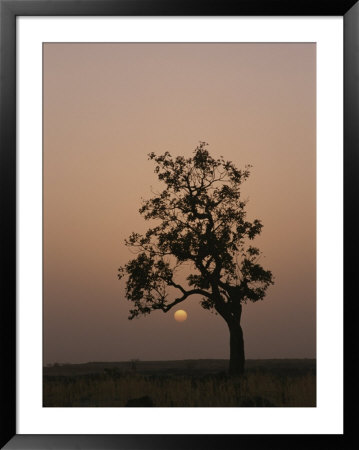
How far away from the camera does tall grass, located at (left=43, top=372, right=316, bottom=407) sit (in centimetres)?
289

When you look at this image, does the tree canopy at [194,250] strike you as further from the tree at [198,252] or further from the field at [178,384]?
the field at [178,384]

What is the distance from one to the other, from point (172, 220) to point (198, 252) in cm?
21

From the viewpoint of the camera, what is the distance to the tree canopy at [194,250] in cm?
310

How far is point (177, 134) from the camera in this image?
3.11 metres

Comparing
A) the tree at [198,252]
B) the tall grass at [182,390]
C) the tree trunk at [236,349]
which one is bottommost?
the tall grass at [182,390]

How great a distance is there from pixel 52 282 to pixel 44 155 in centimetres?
55

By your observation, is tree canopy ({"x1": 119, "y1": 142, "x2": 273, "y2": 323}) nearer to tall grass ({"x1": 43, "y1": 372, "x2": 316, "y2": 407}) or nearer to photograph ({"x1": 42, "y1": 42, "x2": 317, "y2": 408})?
photograph ({"x1": 42, "y1": 42, "x2": 317, "y2": 408})

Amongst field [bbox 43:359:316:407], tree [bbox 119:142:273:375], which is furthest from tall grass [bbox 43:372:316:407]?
tree [bbox 119:142:273:375]

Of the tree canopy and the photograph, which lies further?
the tree canopy

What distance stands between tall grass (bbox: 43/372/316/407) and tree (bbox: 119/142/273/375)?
0.12m

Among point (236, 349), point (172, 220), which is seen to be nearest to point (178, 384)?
point (236, 349)
